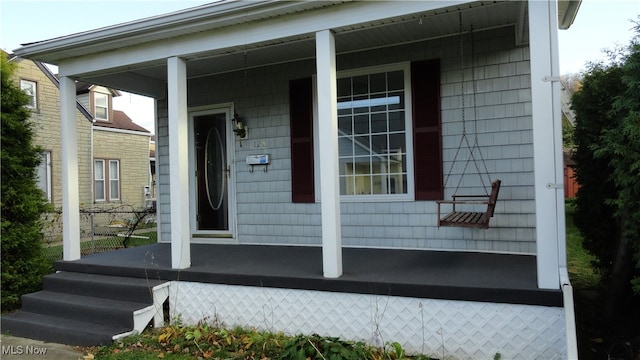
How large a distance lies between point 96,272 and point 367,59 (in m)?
3.71

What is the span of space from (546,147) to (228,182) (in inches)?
162

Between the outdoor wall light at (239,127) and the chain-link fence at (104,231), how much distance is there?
2.67 meters

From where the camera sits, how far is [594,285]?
4754 mm

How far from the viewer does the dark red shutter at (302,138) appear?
534 centimetres

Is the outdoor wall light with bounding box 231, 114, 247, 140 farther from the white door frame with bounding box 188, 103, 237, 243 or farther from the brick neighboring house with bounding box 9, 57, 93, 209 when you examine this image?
the brick neighboring house with bounding box 9, 57, 93, 209

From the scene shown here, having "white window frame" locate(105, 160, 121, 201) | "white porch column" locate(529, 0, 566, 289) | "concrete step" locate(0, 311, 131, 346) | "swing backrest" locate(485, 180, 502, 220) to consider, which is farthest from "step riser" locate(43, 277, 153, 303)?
"white window frame" locate(105, 160, 121, 201)

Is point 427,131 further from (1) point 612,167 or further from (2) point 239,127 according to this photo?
(2) point 239,127

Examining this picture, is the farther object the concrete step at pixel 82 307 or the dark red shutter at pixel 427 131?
the dark red shutter at pixel 427 131

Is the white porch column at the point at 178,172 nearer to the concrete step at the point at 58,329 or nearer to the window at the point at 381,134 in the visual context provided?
the concrete step at the point at 58,329

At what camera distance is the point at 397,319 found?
3.25m

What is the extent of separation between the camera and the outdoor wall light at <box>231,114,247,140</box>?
570 centimetres

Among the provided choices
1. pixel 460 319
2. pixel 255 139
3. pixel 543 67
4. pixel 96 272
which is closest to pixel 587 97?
pixel 543 67

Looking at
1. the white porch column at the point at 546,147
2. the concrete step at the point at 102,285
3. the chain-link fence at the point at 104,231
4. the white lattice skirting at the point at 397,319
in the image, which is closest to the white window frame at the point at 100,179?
the chain-link fence at the point at 104,231

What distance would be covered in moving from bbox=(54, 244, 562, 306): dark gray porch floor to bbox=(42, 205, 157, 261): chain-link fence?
2.23 m
